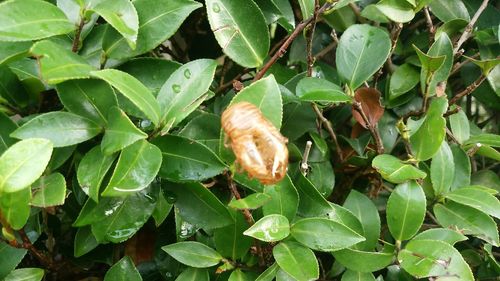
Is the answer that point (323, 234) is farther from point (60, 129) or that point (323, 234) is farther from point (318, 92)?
point (60, 129)

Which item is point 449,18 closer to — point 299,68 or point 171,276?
point 299,68

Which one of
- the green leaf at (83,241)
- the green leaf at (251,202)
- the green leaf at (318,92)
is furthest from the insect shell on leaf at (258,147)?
the green leaf at (83,241)

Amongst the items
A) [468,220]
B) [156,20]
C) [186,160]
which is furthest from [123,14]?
[468,220]

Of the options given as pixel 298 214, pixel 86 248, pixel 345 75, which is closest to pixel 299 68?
pixel 345 75

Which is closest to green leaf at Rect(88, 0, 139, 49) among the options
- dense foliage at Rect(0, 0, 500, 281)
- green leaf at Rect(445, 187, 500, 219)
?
dense foliage at Rect(0, 0, 500, 281)

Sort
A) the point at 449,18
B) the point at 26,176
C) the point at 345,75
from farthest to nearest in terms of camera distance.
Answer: the point at 449,18 → the point at 345,75 → the point at 26,176

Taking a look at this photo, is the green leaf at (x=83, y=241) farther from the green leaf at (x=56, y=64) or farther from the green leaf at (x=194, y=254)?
the green leaf at (x=56, y=64)
